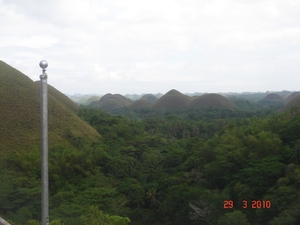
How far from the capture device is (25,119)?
1819cm

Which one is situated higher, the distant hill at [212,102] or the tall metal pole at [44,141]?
the distant hill at [212,102]

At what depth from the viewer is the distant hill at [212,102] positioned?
52.1m

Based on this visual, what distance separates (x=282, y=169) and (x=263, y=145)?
5.04 feet

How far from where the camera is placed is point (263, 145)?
11.4m

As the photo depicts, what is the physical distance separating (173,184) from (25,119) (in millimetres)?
10457

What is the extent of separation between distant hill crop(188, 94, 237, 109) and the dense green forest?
37.1 m

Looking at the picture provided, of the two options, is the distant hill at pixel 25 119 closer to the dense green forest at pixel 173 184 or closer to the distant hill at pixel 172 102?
the dense green forest at pixel 173 184

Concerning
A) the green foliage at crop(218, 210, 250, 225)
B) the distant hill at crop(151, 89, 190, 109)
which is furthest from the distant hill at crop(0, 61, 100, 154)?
the distant hill at crop(151, 89, 190, 109)

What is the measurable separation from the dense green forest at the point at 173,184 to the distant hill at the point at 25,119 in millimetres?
3337

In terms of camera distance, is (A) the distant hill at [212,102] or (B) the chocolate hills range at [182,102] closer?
(A) the distant hill at [212,102]

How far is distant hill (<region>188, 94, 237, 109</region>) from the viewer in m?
52.1

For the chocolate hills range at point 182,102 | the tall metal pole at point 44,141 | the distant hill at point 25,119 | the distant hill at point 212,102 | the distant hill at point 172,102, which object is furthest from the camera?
the distant hill at point 172,102
